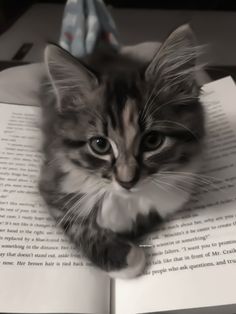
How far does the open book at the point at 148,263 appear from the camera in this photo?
65 cm

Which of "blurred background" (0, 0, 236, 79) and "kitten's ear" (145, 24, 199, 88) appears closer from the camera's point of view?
"kitten's ear" (145, 24, 199, 88)

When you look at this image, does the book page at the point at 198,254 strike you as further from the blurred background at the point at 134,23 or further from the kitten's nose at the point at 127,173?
the blurred background at the point at 134,23

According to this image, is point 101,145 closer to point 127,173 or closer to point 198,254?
point 127,173

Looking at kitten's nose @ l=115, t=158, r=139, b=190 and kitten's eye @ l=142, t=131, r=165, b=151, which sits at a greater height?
kitten's eye @ l=142, t=131, r=165, b=151

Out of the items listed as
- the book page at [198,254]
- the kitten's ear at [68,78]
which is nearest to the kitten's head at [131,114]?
the kitten's ear at [68,78]

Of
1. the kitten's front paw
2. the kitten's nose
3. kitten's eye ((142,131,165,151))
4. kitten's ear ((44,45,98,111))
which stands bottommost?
the kitten's front paw

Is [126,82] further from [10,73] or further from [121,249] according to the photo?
[10,73]

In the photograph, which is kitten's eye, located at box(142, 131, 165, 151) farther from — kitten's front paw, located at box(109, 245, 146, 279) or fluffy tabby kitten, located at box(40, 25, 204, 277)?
kitten's front paw, located at box(109, 245, 146, 279)

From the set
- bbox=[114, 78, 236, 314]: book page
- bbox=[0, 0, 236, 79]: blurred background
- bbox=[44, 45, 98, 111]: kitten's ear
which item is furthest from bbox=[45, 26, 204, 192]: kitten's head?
bbox=[0, 0, 236, 79]: blurred background

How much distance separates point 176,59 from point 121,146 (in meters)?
0.18

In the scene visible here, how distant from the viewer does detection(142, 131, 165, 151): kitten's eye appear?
67 centimetres

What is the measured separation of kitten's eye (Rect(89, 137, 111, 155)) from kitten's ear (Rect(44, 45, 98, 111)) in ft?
0.25

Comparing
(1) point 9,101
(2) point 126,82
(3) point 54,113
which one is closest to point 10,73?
(1) point 9,101

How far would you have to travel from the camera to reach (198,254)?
703 mm
